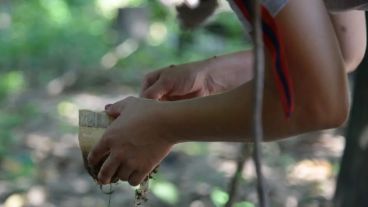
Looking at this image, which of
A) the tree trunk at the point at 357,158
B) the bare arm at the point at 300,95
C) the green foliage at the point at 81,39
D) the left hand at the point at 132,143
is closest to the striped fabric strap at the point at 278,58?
the bare arm at the point at 300,95

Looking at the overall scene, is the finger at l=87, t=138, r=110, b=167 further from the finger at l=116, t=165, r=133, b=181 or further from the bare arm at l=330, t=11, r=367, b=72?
the bare arm at l=330, t=11, r=367, b=72

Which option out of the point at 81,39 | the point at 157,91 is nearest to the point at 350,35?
the point at 157,91

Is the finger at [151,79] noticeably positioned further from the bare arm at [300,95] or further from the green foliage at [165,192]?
the green foliage at [165,192]

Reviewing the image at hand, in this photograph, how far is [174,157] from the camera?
12.1 feet

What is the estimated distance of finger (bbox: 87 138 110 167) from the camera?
121 centimetres

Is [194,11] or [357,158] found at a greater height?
[194,11]

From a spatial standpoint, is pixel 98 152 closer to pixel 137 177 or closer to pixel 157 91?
pixel 137 177

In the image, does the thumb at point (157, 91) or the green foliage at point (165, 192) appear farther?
the green foliage at point (165, 192)

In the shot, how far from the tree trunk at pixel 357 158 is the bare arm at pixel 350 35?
91cm

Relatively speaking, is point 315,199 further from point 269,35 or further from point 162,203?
point 269,35

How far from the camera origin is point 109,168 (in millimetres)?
1230

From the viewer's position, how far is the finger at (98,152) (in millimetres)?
1215

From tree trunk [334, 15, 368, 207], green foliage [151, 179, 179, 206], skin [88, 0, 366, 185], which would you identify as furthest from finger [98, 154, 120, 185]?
green foliage [151, 179, 179, 206]

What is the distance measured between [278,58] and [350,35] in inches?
16.4
